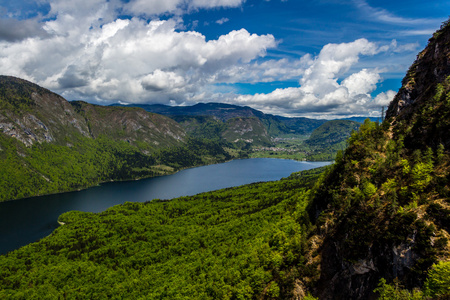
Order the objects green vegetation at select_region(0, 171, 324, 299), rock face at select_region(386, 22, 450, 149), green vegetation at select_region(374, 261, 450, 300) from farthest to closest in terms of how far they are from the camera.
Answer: green vegetation at select_region(0, 171, 324, 299)
rock face at select_region(386, 22, 450, 149)
green vegetation at select_region(374, 261, 450, 300)

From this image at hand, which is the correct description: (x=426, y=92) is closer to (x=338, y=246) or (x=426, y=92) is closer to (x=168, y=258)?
(x=338, y=246)

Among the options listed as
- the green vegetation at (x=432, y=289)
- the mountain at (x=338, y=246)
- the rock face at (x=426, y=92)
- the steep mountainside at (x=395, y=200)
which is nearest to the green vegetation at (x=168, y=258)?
the mountain at (x=338, y=246)

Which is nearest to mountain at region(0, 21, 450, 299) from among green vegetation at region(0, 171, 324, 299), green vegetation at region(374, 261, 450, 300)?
green vegetation at region(374, 261, 450, 300)

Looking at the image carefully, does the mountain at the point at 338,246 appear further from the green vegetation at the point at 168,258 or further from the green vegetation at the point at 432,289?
the green vegetation at the point at 168,258

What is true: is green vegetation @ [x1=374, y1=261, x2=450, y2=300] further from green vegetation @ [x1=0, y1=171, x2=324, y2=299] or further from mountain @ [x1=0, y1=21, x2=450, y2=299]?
green vegetation @ [x1=0, y1=171, x2=324, y2=299]

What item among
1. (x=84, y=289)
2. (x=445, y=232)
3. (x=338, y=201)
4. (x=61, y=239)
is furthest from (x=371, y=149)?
(x=61, y=239)

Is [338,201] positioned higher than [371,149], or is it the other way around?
[371,149]

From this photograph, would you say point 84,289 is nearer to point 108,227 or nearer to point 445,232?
point 108,227
